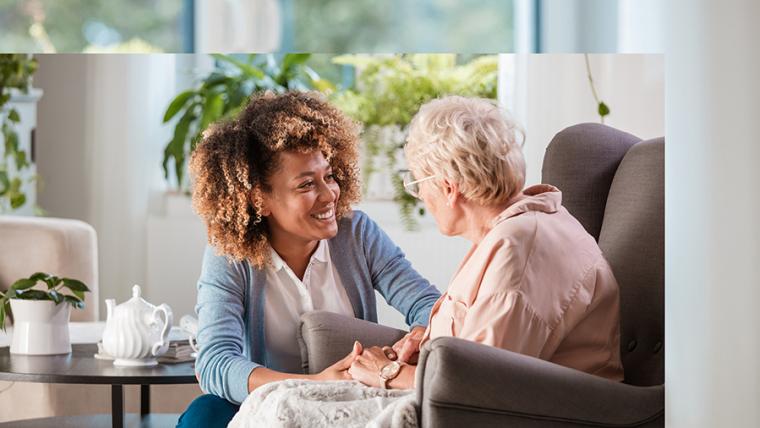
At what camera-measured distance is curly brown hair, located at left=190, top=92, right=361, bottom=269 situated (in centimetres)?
235

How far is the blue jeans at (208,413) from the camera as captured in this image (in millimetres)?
2205

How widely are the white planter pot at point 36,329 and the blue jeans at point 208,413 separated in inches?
21.5

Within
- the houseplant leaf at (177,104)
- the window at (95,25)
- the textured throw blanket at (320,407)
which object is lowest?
the textured throw blanket at (320,407)

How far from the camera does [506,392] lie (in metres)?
1.75

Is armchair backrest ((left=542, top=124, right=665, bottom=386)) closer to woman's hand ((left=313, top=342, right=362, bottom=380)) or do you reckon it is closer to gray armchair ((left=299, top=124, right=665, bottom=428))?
gray armchair ((left=299, top=124, right=665, bottom=428))

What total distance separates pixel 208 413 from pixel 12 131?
1.27m

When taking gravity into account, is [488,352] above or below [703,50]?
below

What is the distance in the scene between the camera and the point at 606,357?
1.98 m

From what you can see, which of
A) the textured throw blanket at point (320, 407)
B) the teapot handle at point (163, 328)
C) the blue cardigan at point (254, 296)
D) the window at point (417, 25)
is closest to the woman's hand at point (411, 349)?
the textured throw blanket at point (320, 407)

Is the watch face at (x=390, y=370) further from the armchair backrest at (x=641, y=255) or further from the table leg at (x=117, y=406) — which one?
the table leg at (x=117, y=406)

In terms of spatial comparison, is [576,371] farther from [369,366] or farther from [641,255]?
[641,255]

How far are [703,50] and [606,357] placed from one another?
0.66 meters

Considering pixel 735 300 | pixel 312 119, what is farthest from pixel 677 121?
pixel 312 119

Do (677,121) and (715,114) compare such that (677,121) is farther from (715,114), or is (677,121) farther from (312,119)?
(312,119)
